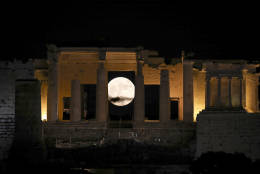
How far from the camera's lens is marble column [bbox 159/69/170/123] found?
35.1m

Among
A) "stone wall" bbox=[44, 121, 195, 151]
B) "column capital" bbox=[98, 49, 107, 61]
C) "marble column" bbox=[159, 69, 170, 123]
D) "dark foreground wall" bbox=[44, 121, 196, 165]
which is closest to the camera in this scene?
"dark foreground wall" bbox=[44, 121, 196, 165]

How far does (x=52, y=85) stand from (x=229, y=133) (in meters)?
15.4

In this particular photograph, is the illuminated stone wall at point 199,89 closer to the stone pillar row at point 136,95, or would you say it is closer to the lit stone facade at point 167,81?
the lit stone facade at point 167,81

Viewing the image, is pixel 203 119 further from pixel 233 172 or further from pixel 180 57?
pixel 233 172

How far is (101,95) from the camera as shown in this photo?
35.7 meters

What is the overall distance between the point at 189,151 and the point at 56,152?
9.44 m

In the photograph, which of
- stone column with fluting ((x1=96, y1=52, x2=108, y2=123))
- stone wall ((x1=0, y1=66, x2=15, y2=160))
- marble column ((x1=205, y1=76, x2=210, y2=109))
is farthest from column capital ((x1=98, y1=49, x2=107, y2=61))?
marble column ((x1=205, y1=76, x2=210, y2=109))

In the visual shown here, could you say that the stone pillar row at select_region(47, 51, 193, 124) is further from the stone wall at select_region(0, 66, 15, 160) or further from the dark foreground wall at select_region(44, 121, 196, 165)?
the stone wall at select_region(0, 66, 15, 160)

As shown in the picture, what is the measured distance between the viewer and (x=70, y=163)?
25.0 meters

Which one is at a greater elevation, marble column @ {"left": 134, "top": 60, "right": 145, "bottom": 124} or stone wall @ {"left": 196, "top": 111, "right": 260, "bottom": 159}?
marble column @ {"left": 134, "top": 60, "right": 145, "bottom": 124}

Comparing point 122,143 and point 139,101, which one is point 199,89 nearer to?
point 139,101

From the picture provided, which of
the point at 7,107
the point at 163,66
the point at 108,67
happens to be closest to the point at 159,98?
the point at 163,66

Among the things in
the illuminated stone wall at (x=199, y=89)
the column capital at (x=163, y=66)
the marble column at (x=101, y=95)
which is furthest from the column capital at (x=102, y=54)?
the illuminated stone wall at (x=199, y=89)

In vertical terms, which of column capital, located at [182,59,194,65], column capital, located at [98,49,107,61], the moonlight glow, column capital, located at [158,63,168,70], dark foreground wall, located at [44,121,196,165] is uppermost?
column capital, located at [98,49,107,61]
